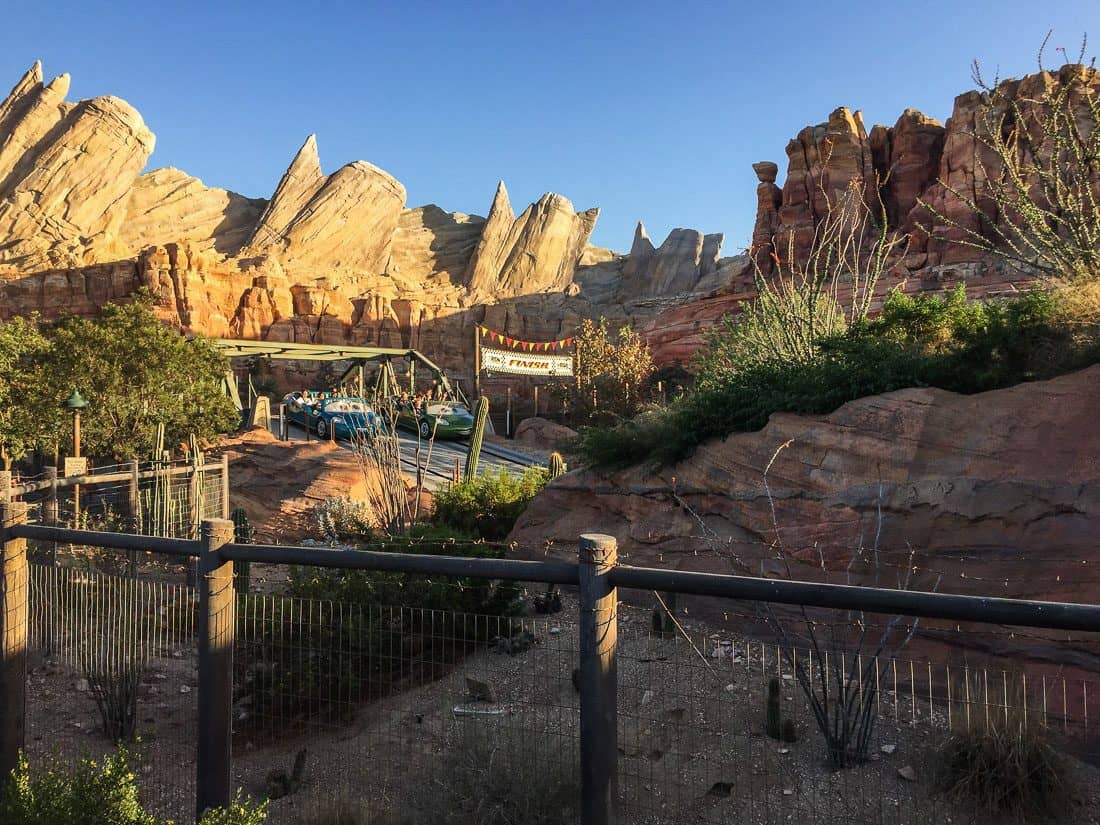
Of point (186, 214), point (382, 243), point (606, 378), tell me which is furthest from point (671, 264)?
point (606, 378)

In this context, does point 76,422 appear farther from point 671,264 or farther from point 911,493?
point 671,264

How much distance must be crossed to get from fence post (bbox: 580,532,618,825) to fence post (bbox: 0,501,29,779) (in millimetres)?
3397

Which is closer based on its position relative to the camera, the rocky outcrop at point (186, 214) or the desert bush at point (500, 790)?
the desert bush at point (500, 790)

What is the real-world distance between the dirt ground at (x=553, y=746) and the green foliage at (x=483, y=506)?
5.14 meters

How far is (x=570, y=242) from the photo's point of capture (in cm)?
7894

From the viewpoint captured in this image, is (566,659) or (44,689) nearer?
(44,689)

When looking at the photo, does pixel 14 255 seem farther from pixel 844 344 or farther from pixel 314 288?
pixel 844 344

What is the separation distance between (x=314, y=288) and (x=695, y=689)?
171 feet

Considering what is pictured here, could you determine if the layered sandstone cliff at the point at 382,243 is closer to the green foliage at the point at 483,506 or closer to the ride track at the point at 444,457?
the ride track at the point at 444,457

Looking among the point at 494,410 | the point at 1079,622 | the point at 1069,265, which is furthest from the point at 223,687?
the point at 494,410

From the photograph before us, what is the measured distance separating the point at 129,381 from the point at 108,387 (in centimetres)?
42

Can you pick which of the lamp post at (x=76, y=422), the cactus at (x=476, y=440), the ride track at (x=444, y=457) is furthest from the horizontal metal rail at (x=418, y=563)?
the ride track at (x=444, y=457)

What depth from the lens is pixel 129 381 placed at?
15.4 m

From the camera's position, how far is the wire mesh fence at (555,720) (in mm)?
3752
